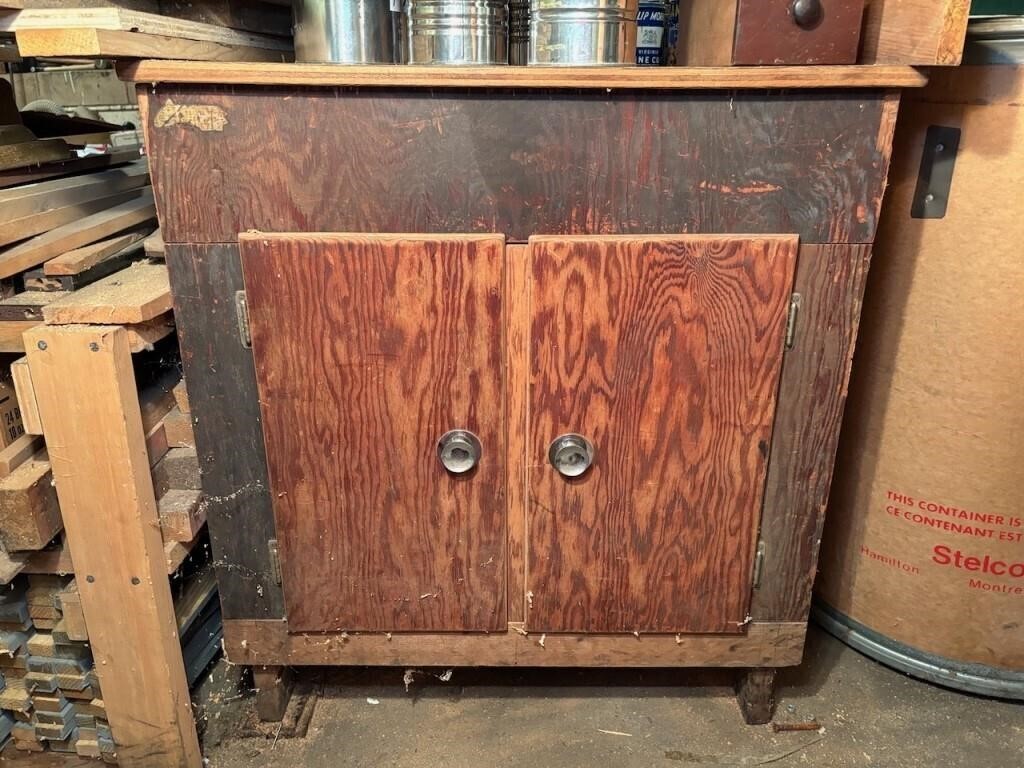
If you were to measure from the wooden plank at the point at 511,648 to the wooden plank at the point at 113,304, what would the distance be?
0.52 metres

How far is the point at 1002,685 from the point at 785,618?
0.47m

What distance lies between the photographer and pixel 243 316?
1.06 m

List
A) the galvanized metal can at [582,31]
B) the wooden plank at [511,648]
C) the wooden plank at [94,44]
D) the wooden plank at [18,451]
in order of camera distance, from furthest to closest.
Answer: the wooden plank at [511,648]
the wooden plank at [18,451]
the galvanized metal can at [582,31]
the wooden plank at [94,44]

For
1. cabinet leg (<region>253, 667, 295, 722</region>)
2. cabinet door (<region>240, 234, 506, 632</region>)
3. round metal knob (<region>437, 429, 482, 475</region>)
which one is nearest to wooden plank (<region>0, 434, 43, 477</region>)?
cabinet door (<region>240, 234, 506, 632</region>)

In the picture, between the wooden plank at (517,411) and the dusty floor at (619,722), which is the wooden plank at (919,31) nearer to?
the wooden plank at (517,411)

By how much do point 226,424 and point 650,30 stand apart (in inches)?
32.6

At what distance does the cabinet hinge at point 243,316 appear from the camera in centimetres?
105

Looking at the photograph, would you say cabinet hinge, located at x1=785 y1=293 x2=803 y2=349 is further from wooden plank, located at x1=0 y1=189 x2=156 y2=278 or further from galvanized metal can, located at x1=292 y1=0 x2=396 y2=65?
wooden plank, located at x1=0 y1=189 x2=156 y2=278

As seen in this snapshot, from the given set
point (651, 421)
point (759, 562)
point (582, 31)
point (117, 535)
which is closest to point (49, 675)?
point (117, 535)

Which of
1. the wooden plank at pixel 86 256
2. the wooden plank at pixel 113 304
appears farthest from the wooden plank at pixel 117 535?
the wooden plank at pixel 86 256

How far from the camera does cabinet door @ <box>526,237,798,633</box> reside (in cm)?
104

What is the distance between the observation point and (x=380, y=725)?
4.56ft

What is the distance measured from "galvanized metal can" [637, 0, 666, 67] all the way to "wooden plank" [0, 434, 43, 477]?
1.04 metres

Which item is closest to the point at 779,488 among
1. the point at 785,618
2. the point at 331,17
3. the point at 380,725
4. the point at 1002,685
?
the point at 785,618
